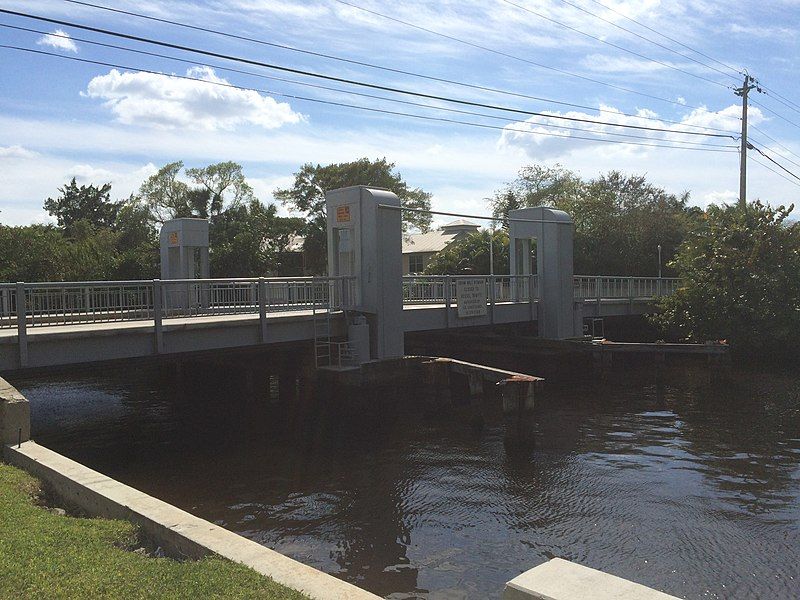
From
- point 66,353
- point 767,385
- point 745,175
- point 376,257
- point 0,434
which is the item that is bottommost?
point 767,385

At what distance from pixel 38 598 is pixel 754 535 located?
8990 millimetres

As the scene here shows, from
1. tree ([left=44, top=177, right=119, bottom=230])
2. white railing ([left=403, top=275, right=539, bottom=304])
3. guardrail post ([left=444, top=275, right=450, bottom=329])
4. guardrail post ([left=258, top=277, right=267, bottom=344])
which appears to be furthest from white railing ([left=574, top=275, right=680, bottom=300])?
tree ([left=44, top=177, right=119, bottom=230])

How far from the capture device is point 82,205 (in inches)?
3457

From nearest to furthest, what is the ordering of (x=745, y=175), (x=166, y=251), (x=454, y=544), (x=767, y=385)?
(x=454, y=544)
(x=767, y=385)
(x=166, y=251)
(x=745, y=175)

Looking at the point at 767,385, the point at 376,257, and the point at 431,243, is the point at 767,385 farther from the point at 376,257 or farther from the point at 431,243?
the point at 431,243

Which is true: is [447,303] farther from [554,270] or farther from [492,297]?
[554,270]

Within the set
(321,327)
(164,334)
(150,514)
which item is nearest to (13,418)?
(150,514)

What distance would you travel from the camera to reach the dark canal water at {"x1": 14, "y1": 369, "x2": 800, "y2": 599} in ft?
29.0

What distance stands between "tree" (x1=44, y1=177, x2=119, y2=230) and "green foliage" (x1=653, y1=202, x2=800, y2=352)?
7596 centimetres

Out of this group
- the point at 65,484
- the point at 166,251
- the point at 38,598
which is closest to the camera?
the point at 38,598

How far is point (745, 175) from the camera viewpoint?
37719 mm

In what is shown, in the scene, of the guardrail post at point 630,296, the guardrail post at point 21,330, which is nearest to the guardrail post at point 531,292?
the guardrail post at point 630,296

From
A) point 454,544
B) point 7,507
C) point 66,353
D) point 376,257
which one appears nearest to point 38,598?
point 7,507

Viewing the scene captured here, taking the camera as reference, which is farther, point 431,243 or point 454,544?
point 431,243
